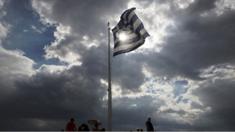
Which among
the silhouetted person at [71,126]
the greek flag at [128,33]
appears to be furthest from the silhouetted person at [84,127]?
the greek flag at [128,33]

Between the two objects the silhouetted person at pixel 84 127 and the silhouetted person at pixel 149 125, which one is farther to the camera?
the silhouetted person at pixel 149 125

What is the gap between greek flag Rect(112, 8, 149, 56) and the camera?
1013 inches

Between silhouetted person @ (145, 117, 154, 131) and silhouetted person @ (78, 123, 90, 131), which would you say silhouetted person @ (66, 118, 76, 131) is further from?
silhouetted person @ (145, 117, 154, 131)

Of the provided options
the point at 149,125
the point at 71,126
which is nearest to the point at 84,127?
the point at 71,126

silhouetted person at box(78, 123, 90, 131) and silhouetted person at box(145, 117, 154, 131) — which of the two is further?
silhouetted person at box(145, 117, 154, 131)

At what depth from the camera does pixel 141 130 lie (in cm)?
2800

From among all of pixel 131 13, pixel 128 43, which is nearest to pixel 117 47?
pixel 128 43

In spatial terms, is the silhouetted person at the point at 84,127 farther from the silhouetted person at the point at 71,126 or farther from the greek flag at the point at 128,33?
the greek flag at the point at 128,33

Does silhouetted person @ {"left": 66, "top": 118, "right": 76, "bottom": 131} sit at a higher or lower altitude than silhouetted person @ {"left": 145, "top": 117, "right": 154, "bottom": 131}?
lower

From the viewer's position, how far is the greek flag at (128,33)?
84.4ft

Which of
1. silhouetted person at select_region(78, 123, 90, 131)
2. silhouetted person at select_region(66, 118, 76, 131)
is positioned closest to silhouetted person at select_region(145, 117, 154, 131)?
silhouetted person at select_region(78, 123, 90, 131)

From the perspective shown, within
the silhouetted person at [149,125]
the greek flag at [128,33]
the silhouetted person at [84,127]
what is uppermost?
the greek flag at [128,33]

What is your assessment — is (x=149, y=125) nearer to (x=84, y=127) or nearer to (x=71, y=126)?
(x=84, y=127)

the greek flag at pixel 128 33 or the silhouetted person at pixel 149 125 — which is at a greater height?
the greek flag at pixel 128 33
